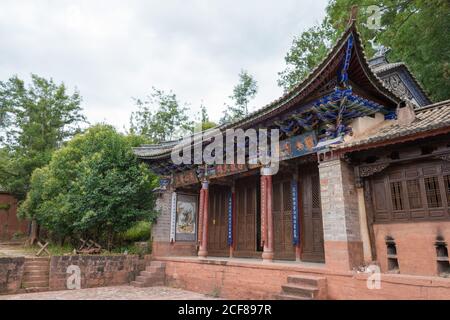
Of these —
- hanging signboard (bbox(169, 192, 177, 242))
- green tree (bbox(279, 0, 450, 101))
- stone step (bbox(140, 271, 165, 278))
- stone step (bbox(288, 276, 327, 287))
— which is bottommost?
stone step (bbox(140, 271, 165, 278))

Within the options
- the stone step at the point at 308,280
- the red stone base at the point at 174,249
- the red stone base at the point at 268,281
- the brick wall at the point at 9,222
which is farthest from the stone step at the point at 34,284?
the brick wall at the point at 9,222

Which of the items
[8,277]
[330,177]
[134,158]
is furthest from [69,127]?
[330,177]

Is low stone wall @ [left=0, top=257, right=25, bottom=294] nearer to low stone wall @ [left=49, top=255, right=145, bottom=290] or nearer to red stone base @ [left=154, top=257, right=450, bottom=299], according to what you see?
low stone wall @ [left=49, top=255, right=145, bottom=290]

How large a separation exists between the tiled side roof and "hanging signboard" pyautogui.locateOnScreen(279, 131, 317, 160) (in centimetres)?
85

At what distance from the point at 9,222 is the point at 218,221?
16317 millimetres

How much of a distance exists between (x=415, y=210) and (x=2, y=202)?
75.3 ft

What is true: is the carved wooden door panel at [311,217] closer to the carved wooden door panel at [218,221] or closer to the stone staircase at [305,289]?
the stone staircase at [305,289]

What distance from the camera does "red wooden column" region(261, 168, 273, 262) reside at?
7670 millimetres

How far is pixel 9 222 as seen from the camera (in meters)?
20.3

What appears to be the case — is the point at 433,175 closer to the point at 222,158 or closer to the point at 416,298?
the point at 416,298

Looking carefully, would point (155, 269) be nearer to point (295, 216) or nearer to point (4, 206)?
point (295, 216)

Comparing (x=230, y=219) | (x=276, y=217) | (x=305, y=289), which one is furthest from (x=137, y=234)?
(x=305, y=289)

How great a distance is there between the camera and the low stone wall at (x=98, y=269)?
28.9 ft

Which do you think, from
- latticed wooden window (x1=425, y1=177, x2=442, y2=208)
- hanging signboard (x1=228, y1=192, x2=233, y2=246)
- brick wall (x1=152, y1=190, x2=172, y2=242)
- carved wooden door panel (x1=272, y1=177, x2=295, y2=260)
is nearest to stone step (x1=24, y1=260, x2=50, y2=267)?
brick wall (x1=152, y1=190, x2=172, y2=242)
